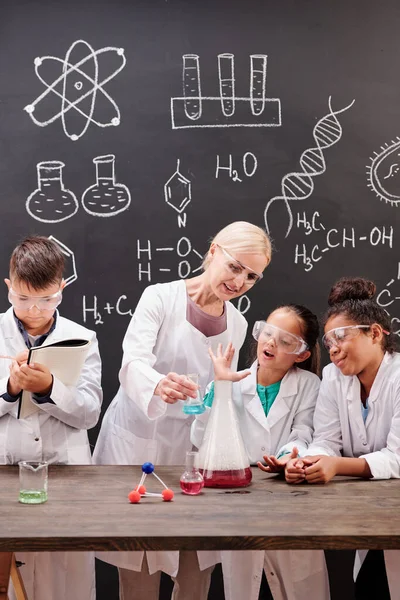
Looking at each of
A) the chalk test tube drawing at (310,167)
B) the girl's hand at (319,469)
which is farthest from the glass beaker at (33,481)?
the chalk test tube drawing at (310,167)

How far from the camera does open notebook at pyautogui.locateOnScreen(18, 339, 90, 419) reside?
8.09ft

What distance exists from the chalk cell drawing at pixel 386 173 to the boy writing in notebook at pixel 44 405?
1.62 meters

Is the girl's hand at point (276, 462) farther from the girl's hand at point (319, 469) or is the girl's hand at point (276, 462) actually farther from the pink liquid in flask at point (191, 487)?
the pink liquid in flask at point (191, 487)

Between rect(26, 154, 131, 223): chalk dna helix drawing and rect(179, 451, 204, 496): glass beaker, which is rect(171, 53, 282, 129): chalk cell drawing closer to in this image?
rect(26, 154, 131, 223): chalk dna helix drawing

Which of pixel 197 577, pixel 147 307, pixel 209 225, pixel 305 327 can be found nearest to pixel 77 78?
pixel 209 225

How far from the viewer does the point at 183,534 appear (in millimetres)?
1909

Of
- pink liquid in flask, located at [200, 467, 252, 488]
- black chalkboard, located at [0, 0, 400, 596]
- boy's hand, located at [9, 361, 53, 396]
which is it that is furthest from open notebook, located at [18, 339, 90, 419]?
black chalkboard, located at [0, 0, 400, 596]

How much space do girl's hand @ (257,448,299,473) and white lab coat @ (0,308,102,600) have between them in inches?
27.1

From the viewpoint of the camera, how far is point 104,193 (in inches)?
140

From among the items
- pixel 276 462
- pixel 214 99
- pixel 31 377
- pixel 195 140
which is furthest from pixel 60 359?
pixel 214 99

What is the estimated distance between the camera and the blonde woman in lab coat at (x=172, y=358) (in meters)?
2.80

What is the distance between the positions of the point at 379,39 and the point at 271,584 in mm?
2523

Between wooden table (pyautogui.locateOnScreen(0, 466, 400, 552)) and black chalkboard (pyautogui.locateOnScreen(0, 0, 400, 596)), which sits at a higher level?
black chalkboard (pyautogui.locateOnScreen(0, 0, 400, 596))

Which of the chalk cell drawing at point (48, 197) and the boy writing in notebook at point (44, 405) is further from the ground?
the chalk cell drawing at point (48, 197)
